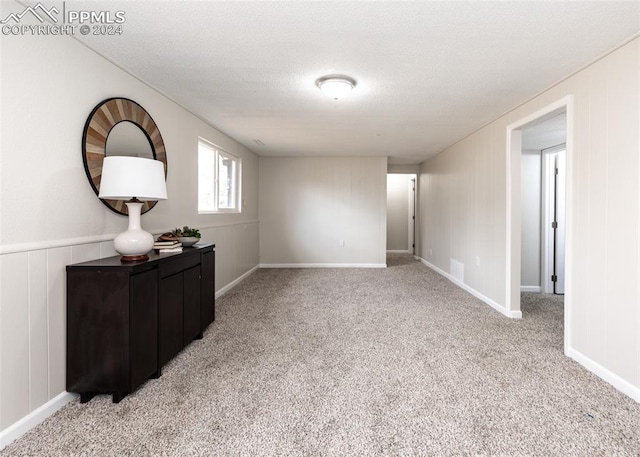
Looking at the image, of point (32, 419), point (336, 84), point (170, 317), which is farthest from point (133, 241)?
point (336, 84)

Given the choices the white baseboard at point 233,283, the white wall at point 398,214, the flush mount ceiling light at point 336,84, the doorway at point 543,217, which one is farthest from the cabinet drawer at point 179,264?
the white wall at point 398,214

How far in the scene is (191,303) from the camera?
2.49m

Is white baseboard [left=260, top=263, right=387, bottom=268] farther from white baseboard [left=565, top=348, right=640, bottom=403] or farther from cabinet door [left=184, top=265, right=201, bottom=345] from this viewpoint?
white baseboard [left=565, top=348, right=640, bottom=403]

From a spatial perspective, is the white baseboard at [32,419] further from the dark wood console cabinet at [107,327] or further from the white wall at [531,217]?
the white wall at [531,217]

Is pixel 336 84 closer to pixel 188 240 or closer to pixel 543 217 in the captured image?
pixel 188 240

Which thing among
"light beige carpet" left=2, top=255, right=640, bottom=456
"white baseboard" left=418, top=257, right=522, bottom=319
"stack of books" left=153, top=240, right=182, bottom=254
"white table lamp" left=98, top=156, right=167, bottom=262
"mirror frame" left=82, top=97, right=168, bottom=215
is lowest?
"light beige carpet" left=2, top=255, right=640, bottom=456

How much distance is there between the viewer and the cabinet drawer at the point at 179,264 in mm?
2098

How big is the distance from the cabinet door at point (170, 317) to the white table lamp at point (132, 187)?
278mm

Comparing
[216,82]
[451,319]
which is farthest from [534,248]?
[216,82]

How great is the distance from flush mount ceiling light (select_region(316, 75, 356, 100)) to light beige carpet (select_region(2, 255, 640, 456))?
6.89 ft

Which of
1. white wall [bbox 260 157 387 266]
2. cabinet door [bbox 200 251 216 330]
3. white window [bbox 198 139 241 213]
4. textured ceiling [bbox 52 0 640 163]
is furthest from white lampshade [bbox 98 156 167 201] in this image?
white wall [bbox 260 157 387 266]

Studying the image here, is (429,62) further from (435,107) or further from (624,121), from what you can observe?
(624,121)

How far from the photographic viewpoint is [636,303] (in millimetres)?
1860

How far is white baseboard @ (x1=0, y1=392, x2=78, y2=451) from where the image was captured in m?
1.47
